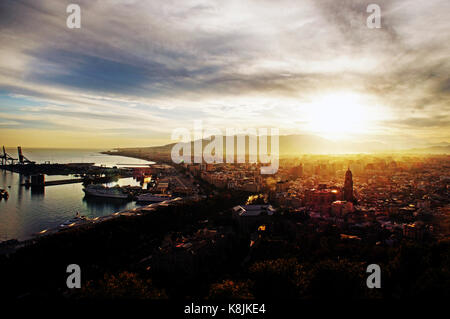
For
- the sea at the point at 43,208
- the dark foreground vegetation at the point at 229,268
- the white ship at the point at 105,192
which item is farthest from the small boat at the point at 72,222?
the white ship at the point at 105,192

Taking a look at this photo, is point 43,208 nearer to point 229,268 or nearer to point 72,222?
point 72,222

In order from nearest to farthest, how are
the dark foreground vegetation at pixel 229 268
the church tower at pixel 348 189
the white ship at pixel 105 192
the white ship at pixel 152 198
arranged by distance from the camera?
the dark foreground vegetation at pixel 229 268
the church tower at pixel 348 189
the white ship at pixel 152 198
the white ship at pixel 105 192

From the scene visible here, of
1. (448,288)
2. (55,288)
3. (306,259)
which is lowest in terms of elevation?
(55,288)

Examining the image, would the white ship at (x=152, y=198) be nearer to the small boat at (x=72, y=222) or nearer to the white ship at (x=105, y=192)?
the white ship at (x=105, y=192)

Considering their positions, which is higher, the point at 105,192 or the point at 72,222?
the point at 105,192

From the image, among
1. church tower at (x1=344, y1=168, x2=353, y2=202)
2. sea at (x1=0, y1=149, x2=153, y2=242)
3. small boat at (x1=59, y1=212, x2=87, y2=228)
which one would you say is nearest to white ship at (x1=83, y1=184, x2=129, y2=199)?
sea at (x1=0, y1=149, x2=153, y2=242)

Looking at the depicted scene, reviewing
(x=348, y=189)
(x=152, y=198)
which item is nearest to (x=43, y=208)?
(x=152, y=198)
